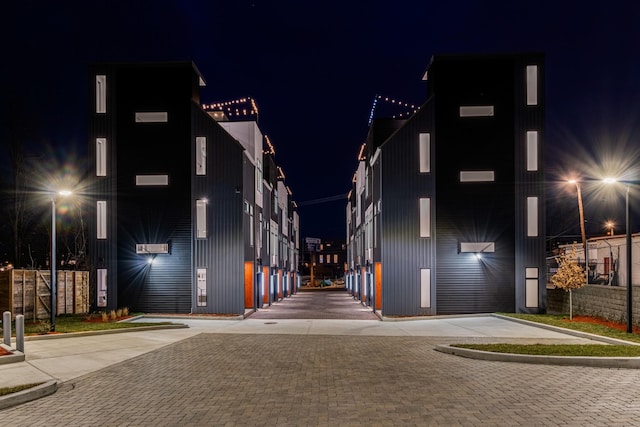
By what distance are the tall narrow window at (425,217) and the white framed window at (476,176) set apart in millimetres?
2120

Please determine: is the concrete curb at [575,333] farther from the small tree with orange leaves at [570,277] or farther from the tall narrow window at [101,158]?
the tall narrow window at [101,158]

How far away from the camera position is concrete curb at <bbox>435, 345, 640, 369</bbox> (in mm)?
11372

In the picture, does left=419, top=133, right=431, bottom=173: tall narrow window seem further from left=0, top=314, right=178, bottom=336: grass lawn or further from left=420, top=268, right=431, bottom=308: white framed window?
left=0, top=314, right=178, bottom=336: grass lawn

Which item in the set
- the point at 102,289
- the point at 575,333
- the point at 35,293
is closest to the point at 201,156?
the point at 102,289

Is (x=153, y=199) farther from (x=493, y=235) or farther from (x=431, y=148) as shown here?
(x=493, y=235)

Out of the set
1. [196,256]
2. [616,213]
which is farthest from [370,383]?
[616,213]

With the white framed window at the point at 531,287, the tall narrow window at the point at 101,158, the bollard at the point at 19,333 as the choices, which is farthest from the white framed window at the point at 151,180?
the white framed window at the point at 531,287

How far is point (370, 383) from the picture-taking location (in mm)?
9969

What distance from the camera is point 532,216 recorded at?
25.8m

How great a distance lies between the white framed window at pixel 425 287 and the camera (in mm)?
25391

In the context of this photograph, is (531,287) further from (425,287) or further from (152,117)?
(152,117)

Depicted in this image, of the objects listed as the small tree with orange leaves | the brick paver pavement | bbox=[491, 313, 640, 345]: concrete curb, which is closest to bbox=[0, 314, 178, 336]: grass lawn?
the brick paver pavement

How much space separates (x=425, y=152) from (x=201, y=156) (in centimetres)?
1147

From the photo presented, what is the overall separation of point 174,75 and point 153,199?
651cm
